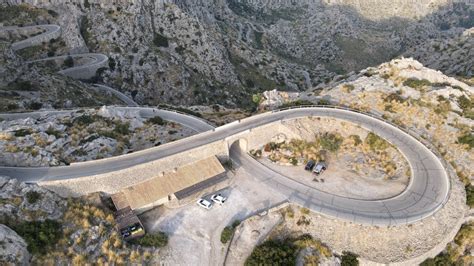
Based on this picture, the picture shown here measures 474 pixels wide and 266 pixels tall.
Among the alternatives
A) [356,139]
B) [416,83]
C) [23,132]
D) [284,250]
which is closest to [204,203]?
[284,250]

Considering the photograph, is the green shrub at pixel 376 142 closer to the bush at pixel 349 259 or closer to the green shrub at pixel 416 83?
the green shrub at pixel 416 83

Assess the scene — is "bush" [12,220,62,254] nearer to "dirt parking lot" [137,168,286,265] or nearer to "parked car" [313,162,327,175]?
"dirt parking lot" [137,168,286,265]

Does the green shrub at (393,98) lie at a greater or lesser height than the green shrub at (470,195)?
greater

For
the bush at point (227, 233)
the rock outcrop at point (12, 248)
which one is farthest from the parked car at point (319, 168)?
the rock outcrop at point (12, 248)

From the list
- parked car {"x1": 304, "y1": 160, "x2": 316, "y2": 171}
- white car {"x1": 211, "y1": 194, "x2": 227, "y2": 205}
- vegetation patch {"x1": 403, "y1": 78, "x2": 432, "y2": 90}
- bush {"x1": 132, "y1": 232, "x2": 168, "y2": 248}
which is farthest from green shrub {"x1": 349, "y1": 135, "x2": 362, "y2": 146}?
bush {"x1": 132, "y1": 232, "x2": 168, "y2": 248}

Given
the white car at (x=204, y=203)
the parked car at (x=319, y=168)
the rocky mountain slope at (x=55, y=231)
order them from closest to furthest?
the rocky mountain slope at (x=55, y=231) → the white car at (x=204, y=203) → the parked car at (x=319, y=168)
